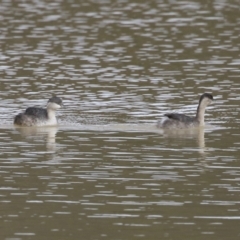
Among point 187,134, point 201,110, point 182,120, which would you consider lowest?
point 187,134

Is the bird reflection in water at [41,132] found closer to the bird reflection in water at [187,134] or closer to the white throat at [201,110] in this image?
the bird reflection in water at [187,134]

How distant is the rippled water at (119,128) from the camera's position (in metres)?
13.7

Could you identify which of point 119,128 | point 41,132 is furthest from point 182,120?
point 41,132

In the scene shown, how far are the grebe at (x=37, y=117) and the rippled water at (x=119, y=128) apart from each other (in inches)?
6.8

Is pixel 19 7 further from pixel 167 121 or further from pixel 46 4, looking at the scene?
pixel 167 121

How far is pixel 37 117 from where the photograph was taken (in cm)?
2150

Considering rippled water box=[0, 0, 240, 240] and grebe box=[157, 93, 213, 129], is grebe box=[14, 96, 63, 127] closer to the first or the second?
rippled water box=[0, 0, 240, 240]

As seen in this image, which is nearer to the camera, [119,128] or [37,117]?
[119,128]

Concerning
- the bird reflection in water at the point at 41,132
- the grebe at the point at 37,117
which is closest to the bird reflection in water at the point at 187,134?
the bird reflection in water at the point at 41,132

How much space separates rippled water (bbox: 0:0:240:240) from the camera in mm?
13734

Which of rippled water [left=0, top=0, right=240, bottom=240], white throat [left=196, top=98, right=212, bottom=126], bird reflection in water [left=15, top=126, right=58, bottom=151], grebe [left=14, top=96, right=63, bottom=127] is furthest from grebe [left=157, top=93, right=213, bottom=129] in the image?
grebe [left=14, top=96, right=63, bottom=127]

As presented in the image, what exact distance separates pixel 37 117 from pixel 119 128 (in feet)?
5.49

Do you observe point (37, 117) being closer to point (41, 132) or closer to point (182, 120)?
point (41, 132)

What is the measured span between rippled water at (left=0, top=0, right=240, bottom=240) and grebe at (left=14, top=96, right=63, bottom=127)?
→ 0.57 feet
